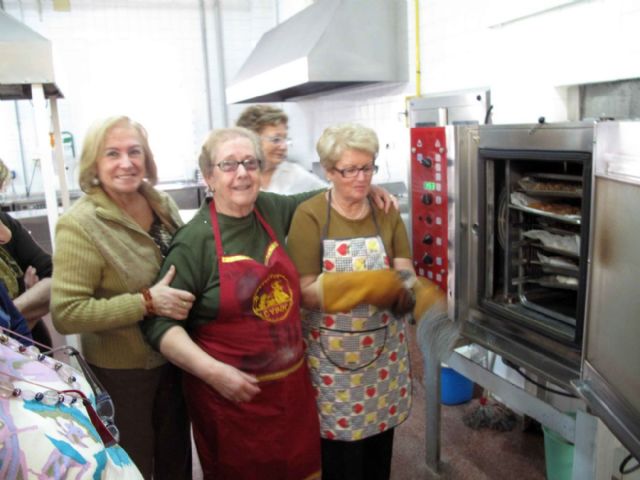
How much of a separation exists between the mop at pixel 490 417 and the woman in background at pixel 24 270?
1.76m

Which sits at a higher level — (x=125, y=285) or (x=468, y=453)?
(x=125, y=285)

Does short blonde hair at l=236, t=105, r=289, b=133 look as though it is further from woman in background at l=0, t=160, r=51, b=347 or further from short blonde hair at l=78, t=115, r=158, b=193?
woman in background at l=0, t=160, r=51, b=347

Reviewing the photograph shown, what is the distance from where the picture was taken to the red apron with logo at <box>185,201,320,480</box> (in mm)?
1297

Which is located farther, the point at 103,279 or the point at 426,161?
the point at 426,161

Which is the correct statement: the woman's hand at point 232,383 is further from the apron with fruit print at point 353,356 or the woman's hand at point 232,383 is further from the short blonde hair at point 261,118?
the short blonde hair at point 261,118

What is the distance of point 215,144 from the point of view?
1.31 metres

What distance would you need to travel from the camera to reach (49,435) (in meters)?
0.60

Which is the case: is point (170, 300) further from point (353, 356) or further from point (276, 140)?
point (276, 140)

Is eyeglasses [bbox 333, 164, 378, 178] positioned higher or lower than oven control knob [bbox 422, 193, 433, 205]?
higher

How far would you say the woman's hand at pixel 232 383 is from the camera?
123cm

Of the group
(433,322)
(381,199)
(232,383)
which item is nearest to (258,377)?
(232,383)

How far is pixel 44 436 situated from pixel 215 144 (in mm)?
854

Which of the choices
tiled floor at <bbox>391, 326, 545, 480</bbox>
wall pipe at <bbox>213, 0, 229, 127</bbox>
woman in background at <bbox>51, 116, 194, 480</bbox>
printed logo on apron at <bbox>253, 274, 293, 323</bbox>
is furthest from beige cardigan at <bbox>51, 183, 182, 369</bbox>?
wall pipe at <bbox>213, 0, 229, 127</bbox>

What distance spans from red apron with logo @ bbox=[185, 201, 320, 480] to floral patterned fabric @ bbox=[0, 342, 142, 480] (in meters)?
0.60
